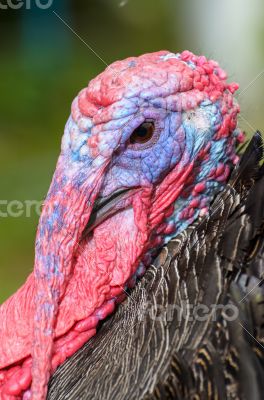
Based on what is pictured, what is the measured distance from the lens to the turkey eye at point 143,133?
2.07 m

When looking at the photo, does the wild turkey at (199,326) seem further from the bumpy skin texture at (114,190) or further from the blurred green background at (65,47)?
the blurred green background at (65,47)

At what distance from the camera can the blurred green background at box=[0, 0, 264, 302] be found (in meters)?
7.08

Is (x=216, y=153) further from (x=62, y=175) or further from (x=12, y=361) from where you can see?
(x=12, y=361)

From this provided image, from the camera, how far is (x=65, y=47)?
31.5 feet

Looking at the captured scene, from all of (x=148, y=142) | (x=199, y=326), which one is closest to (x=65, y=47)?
(x=148, y=142)

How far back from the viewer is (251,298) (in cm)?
175

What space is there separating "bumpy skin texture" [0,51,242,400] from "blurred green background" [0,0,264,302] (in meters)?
3.99

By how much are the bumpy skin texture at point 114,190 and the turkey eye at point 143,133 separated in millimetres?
15

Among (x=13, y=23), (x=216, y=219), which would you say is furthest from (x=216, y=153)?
(x=13, y=23)

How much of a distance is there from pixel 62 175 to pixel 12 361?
2.11 ft

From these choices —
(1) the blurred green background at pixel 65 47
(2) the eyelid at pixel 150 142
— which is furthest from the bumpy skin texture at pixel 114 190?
(1) the blurred green background at pixel 65 47

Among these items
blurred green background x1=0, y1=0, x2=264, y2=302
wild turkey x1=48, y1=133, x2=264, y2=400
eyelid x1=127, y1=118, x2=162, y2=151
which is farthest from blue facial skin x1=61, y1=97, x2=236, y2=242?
blurred green background x1=0, y1=0, x2=264, y2=302

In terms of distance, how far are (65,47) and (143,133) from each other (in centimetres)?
784

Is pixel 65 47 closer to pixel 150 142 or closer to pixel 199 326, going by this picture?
pixel 150 142
